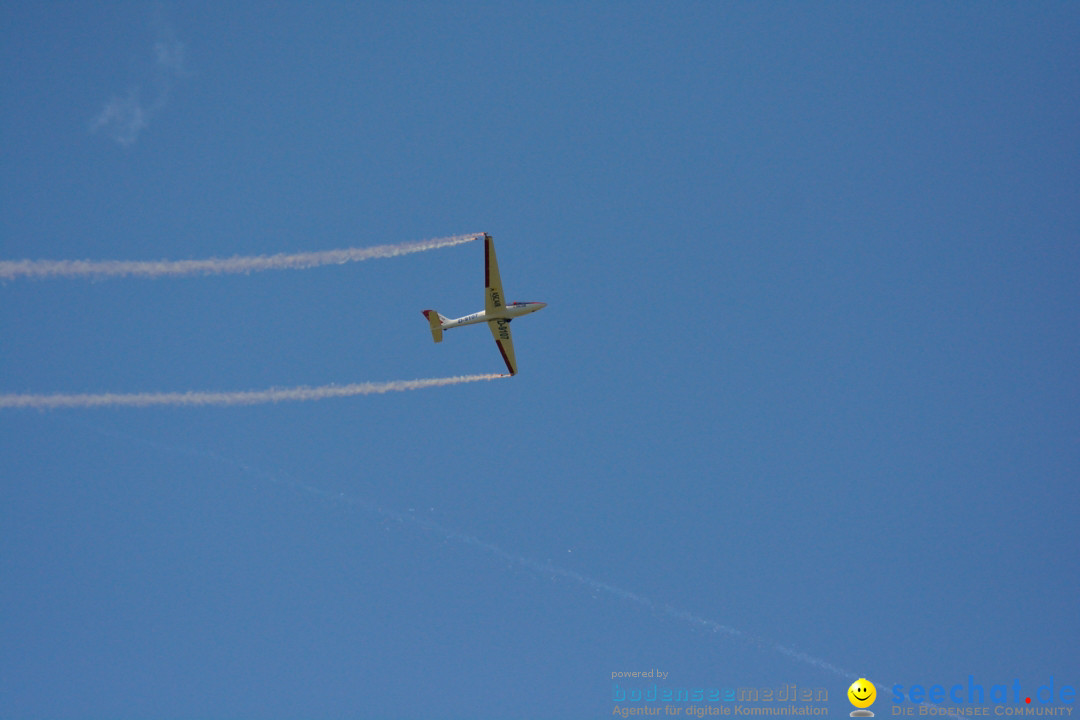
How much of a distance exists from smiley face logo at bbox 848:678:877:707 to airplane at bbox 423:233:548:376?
27.5 metres

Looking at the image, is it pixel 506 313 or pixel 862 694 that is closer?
pixel 862 694

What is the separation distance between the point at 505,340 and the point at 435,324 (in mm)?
4774

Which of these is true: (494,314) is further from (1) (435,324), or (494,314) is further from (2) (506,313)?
(1) (435,324)

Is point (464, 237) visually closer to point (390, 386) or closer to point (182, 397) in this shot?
point (390, 386)

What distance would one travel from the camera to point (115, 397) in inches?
1596

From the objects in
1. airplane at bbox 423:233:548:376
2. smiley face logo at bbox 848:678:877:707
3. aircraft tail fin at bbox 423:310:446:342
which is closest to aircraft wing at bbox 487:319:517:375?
airplane at bbox 423:233:548:376

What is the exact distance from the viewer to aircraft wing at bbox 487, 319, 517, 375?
172 feet

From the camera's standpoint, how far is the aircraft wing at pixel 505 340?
5250 centimetres

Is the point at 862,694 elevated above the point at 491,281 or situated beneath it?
situated beneath

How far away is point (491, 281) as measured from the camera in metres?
49.8

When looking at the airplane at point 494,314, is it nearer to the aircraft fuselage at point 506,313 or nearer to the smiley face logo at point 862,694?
the aircraft fuselage at point 506,313

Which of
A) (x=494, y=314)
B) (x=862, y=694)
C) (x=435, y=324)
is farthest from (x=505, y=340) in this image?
(x=862, y=694)

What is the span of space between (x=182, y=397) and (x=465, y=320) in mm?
17810

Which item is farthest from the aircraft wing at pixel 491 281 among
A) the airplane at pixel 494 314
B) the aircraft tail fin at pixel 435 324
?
the aircraft tail fin at pixel 435 324
